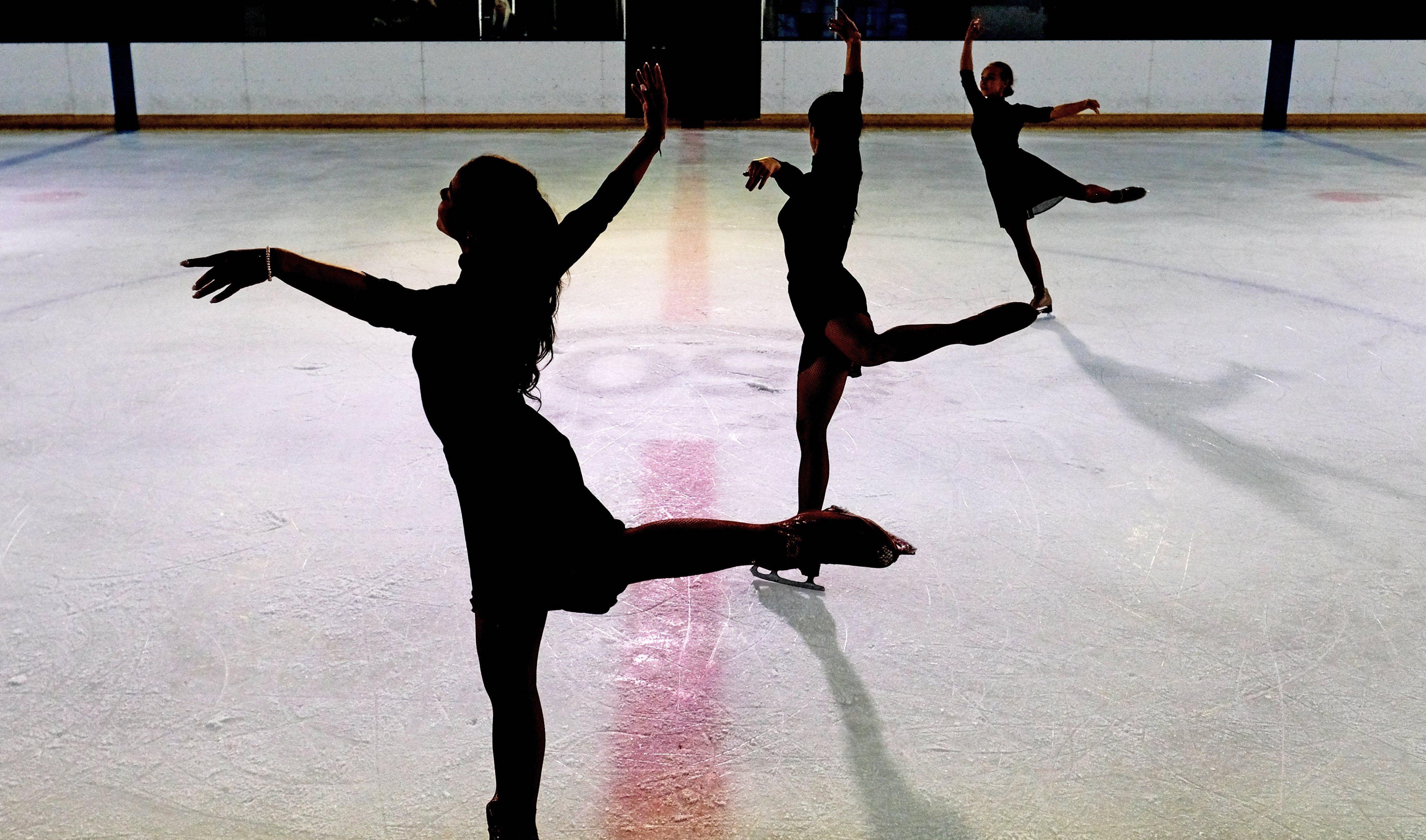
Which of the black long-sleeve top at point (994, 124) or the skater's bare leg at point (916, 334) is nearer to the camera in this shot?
the skater's bare leg at point (916, 334)

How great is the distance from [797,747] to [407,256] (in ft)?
20.6

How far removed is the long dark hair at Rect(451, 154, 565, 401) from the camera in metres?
2.19

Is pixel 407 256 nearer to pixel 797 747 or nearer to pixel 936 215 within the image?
pixel 936 215

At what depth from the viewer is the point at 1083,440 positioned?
5.09 metres

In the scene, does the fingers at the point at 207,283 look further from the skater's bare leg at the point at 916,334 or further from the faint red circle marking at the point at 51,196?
the faint red circle marking at the point at 51,196

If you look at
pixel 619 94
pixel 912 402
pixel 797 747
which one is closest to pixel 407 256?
pixel 912 402

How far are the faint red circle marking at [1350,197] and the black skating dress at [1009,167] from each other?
536 cm

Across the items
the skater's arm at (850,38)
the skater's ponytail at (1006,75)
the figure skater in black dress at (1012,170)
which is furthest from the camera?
the figure skater in black dress at (1012,170)

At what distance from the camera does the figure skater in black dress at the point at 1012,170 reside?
23.1 feet

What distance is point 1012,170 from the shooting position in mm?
7129

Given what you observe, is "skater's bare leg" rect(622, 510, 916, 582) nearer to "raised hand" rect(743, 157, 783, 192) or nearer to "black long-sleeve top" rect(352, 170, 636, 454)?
"black long-sleeve top" rect(352, 170, 636, 454)

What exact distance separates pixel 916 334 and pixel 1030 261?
4367mm

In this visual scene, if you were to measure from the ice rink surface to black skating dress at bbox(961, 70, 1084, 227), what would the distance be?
1.94ft

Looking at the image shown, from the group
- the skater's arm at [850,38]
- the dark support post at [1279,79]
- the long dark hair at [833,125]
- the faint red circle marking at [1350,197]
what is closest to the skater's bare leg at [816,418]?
the long dark hair at [833,125]
